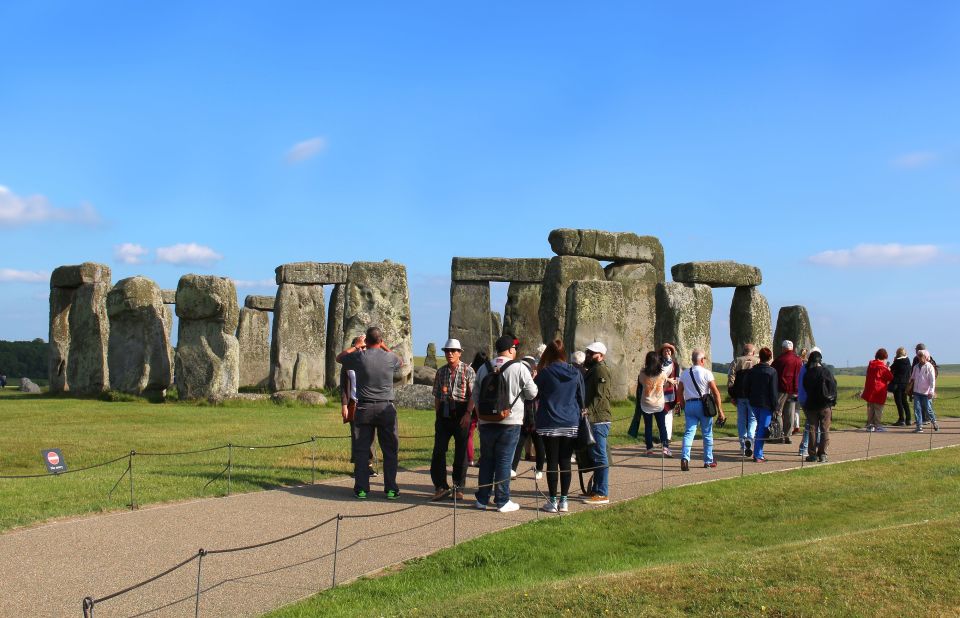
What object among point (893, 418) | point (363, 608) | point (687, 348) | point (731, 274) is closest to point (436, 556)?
point (363, 608)

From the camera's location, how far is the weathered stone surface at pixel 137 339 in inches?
891

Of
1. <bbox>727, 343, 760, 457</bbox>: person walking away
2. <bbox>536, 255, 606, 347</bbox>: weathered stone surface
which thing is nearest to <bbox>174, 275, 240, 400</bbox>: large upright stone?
<bbox>536, 255, 606, 347</bbox>: weathered stone surface

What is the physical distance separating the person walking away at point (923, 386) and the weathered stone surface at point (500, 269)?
13456mm

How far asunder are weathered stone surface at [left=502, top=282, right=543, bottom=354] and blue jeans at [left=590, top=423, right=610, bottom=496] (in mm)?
17782

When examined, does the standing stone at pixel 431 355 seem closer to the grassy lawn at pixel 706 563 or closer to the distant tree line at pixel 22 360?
the distant tree line at pixel 22 360

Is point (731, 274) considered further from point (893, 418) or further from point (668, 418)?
point (668, 418)

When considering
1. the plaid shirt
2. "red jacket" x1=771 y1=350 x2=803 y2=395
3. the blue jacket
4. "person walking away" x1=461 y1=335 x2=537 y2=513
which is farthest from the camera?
"red jacket" x1=771 y1=350 x2=803 y2=395

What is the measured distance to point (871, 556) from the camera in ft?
22.3

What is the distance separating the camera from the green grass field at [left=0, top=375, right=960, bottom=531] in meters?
10.2

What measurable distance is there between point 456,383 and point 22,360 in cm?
3929

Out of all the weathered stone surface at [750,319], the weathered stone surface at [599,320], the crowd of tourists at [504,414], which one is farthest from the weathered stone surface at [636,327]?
the crowd of tourists at [504,414]

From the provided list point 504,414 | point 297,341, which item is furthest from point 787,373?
point 297,341

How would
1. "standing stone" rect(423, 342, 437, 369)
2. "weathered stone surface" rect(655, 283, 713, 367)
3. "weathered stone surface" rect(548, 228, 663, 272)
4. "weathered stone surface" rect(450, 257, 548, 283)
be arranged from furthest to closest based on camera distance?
"standing stone" rect(423, 342, 437, 369) → "weathered stone surface" rect(450, 257, 548, 283) → "weathered stone surface" rect(548, 228, 663, 272) → "weathered stone surface" rect(655, 283, 713, 367)

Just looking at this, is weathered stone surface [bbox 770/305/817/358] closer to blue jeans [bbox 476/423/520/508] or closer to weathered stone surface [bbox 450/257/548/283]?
weathered stone surface [bbox 450/257/548/283]
